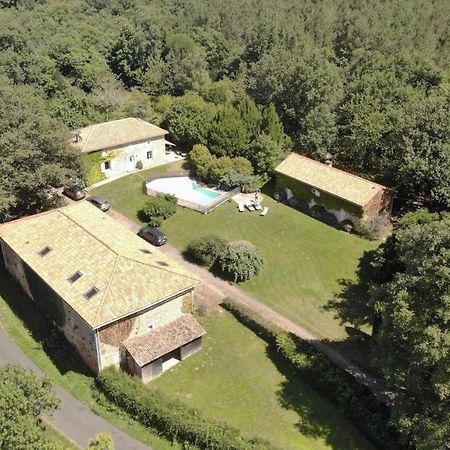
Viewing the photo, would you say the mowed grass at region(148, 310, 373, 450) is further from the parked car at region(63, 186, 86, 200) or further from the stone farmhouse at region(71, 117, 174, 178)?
the stone farmhouse at region(71, 117, 174, 178)

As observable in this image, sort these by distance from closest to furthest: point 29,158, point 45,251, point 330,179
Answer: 1. point 45,251
2. point 29,158
3. point 330,179

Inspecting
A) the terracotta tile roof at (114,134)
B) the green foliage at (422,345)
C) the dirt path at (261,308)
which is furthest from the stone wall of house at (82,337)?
the terracotta tile roof at (114,134)

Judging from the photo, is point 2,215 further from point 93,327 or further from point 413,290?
point 413,290

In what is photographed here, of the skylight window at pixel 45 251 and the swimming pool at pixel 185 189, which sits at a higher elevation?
the skylight window at pixel 45 251

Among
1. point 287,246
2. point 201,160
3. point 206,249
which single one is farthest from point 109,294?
point 201,160

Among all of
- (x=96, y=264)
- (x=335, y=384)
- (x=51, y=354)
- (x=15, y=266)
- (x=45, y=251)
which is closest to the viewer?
(x=335, y=384)

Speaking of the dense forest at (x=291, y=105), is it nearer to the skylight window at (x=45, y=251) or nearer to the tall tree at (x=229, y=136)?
the tall tree at (x=229, y=136)

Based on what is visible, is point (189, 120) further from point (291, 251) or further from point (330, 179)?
point (291, 251)

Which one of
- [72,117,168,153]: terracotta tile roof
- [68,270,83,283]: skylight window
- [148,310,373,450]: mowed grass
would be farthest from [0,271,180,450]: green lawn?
[72,117,168,153]: terracotta tile roof
